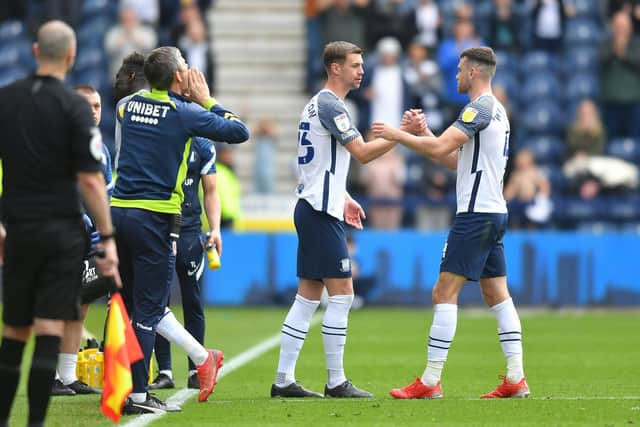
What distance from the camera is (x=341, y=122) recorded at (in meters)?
9.49

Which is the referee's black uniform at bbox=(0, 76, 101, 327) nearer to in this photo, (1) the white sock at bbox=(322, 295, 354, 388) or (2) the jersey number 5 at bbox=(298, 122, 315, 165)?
(2) the jersey number 5 at bbox=(298, 122, 315, 165)

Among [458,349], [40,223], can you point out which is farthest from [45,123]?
[458,349]

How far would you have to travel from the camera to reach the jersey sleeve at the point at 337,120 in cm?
948

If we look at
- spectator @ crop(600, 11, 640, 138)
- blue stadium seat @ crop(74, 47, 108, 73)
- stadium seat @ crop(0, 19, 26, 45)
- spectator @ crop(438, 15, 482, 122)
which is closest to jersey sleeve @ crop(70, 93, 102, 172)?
spectator @ crop(438, 15, 482, 122)

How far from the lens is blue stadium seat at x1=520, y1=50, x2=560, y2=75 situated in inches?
923

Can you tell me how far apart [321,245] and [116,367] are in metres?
2.17

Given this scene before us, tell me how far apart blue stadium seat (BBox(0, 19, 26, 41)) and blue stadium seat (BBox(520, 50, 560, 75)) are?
8861mm

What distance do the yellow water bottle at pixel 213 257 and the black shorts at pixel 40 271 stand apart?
2.95 meters

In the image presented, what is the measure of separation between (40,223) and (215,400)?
2.66 m

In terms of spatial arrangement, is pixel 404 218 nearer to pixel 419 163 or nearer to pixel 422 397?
pixel 419 163

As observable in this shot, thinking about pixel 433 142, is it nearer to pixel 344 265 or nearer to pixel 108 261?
pixel 344 265

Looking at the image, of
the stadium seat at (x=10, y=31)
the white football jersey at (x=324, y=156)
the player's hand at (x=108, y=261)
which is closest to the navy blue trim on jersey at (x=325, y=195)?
the white football jersey at (x=324, y=156)

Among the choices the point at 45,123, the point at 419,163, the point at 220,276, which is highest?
the point at 45,123

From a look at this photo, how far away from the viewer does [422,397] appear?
31.2ft
